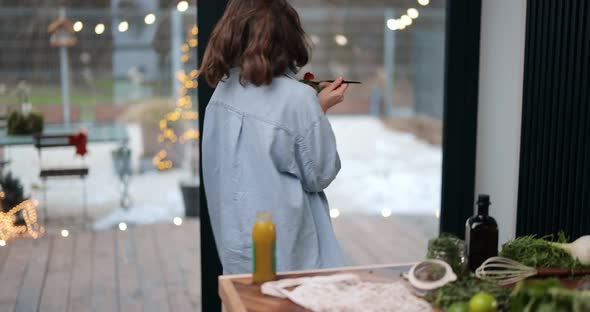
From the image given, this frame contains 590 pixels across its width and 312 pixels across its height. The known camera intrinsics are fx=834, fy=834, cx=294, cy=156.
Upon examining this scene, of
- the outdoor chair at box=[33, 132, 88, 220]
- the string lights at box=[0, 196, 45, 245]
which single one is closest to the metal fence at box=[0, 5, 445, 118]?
the outdoor chair at box=[33, 132, 88, 220]

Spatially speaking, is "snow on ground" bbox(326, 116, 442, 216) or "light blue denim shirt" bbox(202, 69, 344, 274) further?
"snow on ground" bbox(326, 116, 442, 216)

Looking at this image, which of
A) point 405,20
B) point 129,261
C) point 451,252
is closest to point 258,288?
point 451,252

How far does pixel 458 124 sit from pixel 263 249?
1675 millimetres

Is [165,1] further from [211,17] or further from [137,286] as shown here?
[137,286]

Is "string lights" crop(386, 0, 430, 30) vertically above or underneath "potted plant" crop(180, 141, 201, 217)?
above

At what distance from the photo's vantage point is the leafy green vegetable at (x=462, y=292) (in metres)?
1.75

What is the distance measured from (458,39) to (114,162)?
1.88 m

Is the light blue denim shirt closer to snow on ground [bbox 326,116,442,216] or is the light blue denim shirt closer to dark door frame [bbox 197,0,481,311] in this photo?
dark door frame [bbox 197,0,481,311]

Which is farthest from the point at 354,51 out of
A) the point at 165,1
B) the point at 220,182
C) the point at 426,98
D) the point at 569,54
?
the point at 220,182

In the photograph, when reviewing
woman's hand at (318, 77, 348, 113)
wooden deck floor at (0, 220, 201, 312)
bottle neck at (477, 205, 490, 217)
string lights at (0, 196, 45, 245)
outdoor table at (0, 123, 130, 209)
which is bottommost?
wooden deck floor at (0, 220, 201, 312)

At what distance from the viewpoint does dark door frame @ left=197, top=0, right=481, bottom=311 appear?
328 cm

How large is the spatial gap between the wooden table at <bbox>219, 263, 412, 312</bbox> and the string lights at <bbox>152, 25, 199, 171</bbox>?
1.83m

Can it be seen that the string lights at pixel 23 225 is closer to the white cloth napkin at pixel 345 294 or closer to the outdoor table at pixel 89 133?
the outdoor table at pixel 89 133

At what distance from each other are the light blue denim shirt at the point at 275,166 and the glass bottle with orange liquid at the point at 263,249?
389 millimetres
